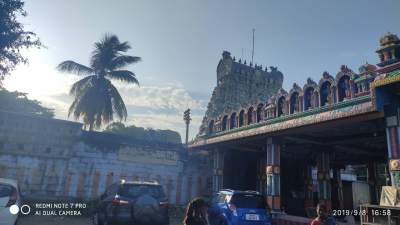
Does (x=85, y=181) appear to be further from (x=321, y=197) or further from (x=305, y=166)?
(x=305, y=166)

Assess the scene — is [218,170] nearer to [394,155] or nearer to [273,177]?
[273,177]

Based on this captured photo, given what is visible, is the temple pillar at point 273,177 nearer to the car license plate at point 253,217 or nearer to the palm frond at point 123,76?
the car license plate at point 253,217

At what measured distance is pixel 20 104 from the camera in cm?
4012

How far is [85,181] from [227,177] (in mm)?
10452

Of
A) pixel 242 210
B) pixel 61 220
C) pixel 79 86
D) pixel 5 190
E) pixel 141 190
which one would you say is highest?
pixel 79 86

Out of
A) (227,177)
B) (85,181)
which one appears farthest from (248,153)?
(85,181)

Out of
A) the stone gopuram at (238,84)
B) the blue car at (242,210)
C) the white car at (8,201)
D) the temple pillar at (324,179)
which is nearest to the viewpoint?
the white car at (8,201)

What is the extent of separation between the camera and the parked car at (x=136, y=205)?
9.88 metres

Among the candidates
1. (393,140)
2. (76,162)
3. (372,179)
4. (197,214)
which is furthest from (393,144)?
(76,162)

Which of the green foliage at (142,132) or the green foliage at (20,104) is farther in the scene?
the green foliage at (142,132)

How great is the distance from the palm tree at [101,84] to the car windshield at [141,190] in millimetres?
17810

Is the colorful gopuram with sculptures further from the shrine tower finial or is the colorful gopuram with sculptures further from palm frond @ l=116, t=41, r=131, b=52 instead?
palm frond @ l=116, t=41, r=131, b=52

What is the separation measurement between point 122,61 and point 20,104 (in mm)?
19813

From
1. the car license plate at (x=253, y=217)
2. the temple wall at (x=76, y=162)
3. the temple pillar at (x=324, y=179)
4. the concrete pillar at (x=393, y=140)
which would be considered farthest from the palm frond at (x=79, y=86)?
the concrete pillar at (x=393, y=140)
